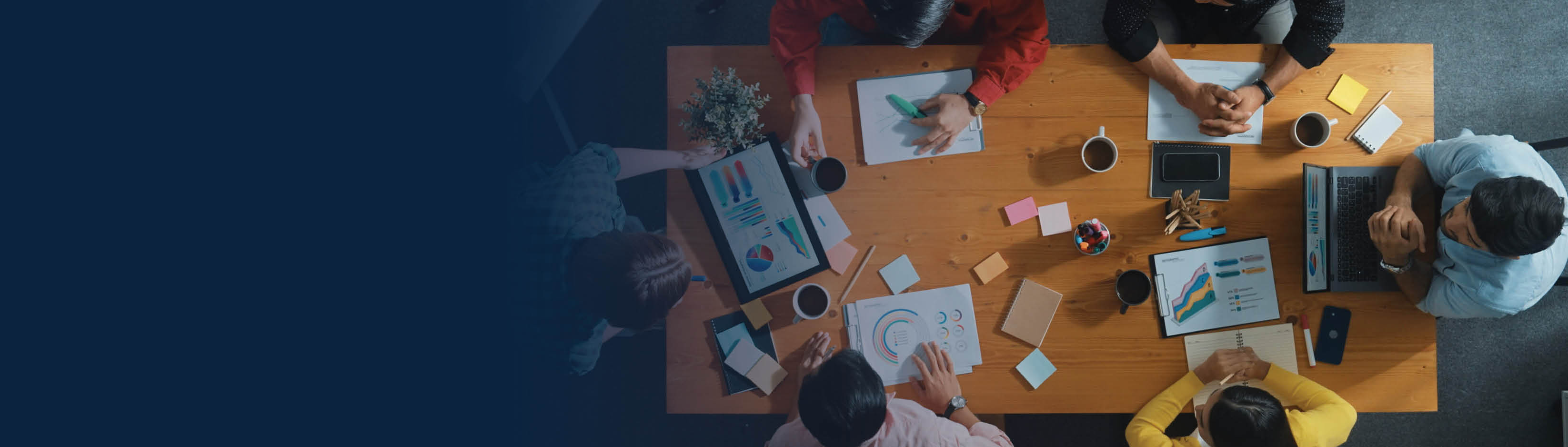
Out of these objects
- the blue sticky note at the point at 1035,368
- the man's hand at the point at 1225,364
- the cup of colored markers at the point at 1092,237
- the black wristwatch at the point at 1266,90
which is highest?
the black wristwatch at the point at 1266,90

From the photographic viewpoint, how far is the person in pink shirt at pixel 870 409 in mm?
1401

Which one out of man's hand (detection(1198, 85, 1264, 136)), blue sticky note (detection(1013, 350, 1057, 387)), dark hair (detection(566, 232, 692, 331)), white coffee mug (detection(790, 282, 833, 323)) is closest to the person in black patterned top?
man's hand (detection(1198, 85, 1264, 136))

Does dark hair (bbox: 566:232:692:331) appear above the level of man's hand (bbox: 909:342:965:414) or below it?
above

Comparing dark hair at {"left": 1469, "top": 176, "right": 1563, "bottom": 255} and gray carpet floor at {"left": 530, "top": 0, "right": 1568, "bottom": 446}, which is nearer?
dark hair at {"left": 1469, "top": 176, "right": 1563, "bottom": 255}

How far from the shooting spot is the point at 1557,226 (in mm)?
1280

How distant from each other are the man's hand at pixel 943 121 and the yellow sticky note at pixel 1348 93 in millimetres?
805

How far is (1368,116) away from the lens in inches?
60.6

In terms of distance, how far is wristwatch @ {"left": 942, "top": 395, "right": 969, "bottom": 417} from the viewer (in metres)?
1.51

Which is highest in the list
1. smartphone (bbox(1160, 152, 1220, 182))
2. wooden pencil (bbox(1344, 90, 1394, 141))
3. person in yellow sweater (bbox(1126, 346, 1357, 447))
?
wooden pencil (bbox(1344, 90, 1394, 141))

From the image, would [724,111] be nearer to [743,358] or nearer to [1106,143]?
[743,358]

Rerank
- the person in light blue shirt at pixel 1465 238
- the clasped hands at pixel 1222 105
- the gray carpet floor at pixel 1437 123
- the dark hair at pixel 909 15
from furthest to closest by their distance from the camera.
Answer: the gray carpet floor at pixel 1437 123 → the clasped hands at pixel 1222 105 → the person in light blue shirt at pixel 1465 238 → the dark hair at pixel 909 15

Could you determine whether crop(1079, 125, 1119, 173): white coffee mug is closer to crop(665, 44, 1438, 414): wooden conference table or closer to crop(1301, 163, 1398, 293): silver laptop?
crop(665, 44, 1438, 414): wooden conference table

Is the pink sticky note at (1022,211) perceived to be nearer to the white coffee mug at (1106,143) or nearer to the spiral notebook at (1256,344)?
the white coffee mug at (1106,143)

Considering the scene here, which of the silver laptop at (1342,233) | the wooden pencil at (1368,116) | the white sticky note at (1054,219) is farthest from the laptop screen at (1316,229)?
the white sticky note at (1054,219)
